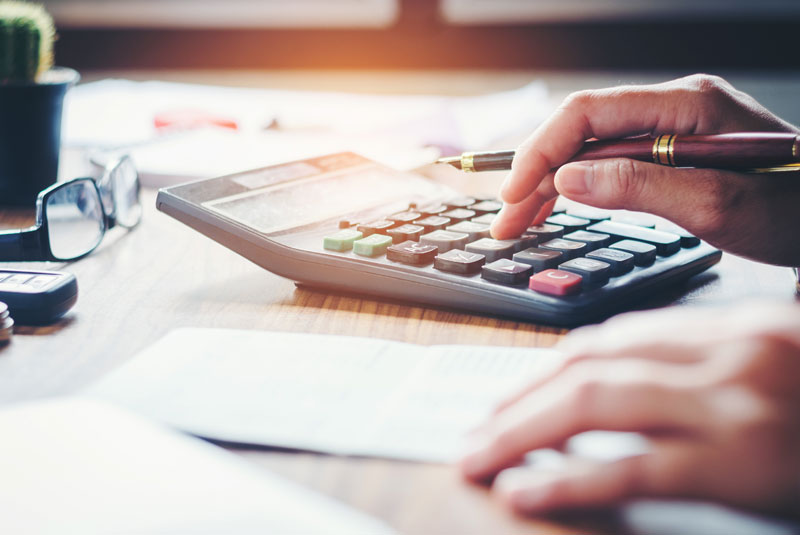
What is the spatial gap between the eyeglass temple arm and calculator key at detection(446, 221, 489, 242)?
312 mm

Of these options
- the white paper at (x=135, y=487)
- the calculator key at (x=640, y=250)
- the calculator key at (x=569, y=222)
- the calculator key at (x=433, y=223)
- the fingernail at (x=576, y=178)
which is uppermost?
the fingernail at (x=576, y=178)

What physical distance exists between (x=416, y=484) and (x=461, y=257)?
0.23 metres

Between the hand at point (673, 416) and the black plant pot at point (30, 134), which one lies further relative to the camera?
the black plant pot at point (30, 134)

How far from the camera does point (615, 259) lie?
0.52 metres

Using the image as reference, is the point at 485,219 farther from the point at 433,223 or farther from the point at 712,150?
the point at 712,150

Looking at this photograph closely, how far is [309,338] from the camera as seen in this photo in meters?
→ 0.45

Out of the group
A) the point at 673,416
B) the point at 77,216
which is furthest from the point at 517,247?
the point at 77,216

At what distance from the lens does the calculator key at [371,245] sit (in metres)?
0.54

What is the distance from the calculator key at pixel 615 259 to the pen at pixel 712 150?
77 millimetres

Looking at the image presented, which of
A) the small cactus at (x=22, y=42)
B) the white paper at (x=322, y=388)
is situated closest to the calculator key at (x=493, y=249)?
the white paper at (x=322, y=388)

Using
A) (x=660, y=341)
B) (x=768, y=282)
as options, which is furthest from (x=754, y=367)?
(x=768, y=282)

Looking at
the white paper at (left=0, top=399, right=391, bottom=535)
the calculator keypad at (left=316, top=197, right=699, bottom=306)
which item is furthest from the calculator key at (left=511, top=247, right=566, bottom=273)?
the white paper at (left=0, top=399, right=391, bottom=535)

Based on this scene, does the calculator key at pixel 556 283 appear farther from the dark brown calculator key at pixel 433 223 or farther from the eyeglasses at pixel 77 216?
the eyeglasses at pixel 77 216

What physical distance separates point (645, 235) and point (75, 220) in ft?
1.60
